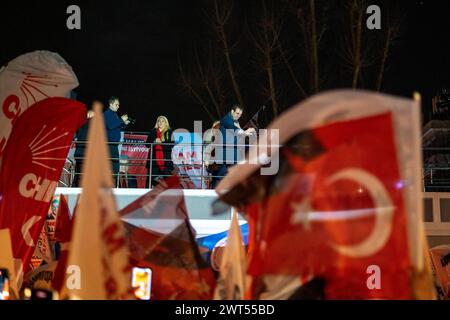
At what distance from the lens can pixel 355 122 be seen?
443 centimetres

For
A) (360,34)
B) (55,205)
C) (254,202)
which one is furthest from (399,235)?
(360,34)

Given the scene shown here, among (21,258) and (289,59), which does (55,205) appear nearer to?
(21,258)

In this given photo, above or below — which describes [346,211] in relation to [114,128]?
below

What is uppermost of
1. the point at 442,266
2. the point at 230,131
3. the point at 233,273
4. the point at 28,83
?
the point at 28,83

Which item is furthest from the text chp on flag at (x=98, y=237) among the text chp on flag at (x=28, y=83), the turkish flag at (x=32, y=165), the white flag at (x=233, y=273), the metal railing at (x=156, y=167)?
the metal railing at (x=156, y=167)

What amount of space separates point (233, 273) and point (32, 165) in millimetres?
2964

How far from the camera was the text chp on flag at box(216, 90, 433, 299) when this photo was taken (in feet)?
13.9

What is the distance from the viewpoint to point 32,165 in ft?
24.9

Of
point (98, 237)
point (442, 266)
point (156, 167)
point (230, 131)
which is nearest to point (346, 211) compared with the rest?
point (98, 237)

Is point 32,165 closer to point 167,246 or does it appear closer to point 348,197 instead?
point 167,246

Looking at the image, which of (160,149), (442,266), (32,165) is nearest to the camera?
(32,165)

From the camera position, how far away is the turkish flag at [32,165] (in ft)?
24.2

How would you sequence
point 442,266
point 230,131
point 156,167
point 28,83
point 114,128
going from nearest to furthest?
point 28,83 < point 442,266 < point 114,128 < point 230,131 < point 156,167

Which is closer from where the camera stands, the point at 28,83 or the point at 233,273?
the point at 233,273
